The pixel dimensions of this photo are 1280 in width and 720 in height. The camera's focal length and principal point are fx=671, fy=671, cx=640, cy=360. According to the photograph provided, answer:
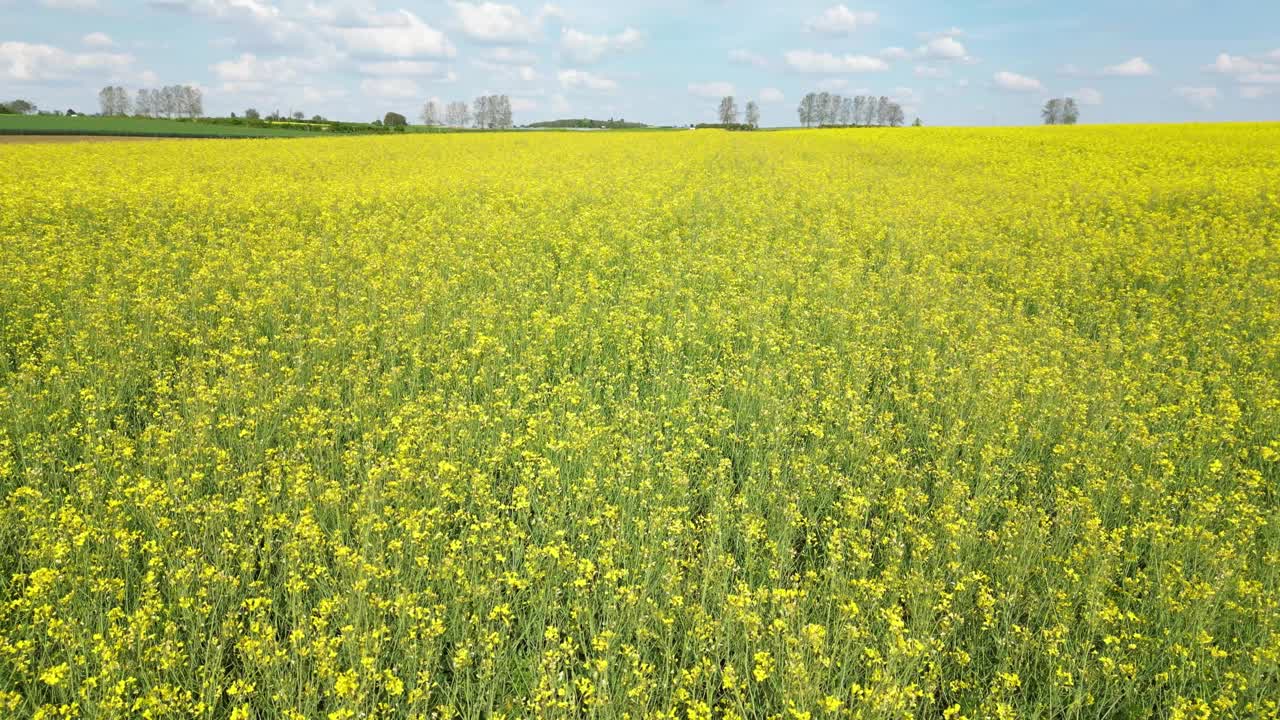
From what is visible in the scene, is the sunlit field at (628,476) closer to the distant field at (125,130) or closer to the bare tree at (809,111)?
the distant field at (125,130)

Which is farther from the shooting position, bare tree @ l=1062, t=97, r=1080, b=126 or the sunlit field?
bare tree @ l=1062, t=97, r=1080, b=126

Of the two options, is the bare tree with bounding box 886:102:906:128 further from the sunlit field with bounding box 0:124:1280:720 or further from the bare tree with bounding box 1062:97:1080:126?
the sunlit field with bounding box 0:124:1280:720

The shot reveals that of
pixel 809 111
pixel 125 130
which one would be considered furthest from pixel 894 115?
pixel 125 130

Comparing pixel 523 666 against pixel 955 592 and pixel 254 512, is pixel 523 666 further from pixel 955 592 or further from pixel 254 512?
pixel 955 592

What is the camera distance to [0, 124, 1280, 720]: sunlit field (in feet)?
10.8

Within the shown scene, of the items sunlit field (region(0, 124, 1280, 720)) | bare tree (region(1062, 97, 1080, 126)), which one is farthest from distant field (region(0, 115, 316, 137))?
bare tree (region(1062, 97, 1080, 126))

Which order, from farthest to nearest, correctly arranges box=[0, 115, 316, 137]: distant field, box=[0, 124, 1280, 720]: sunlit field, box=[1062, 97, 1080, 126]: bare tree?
box=[1062, 97, 1080, 126]: bare tree
box=[0, 115, 316, 137]: distant field
box=[0, 124, 1280, 720]: sunlit field

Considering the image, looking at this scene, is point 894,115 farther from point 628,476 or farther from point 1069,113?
point 628,476

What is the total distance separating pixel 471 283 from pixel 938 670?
7.69 meters

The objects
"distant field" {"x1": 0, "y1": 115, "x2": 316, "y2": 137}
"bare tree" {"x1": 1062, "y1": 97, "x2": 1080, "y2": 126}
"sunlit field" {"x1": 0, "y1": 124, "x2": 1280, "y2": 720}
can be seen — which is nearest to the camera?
"sunlit field" {"x1": 0, "y1": 124, "x2": 1280, "y2": 720}

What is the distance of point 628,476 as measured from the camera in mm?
4816

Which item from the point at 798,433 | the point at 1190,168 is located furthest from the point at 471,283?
the point at 1190,168

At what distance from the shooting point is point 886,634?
355cm

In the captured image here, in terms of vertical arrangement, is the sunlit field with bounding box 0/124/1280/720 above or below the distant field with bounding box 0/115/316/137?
below
